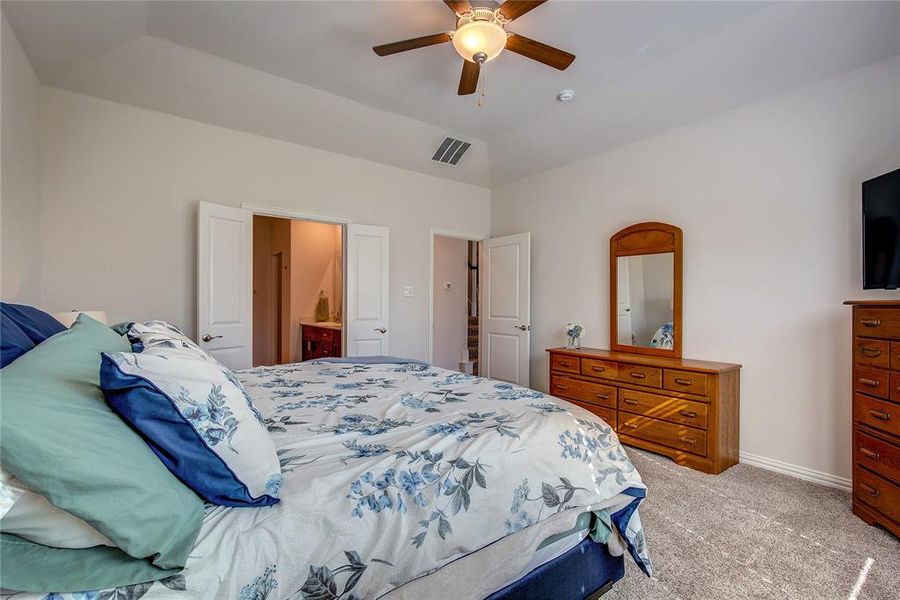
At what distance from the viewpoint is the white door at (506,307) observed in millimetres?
4645

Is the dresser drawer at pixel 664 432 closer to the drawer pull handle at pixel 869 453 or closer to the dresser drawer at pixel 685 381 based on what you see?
the dresser drawer at pixel 685 381

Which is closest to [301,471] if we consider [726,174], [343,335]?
[343,335]

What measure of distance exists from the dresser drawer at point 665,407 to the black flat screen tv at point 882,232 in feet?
4.05

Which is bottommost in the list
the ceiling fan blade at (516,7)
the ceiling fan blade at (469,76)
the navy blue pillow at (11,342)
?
the navy blue pillow at (11,342)

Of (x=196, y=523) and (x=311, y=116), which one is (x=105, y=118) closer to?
(x=311, y=116)

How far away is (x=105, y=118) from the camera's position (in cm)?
300

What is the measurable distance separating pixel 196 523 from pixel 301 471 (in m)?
0.28

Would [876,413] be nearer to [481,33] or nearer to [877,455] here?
[877,455]

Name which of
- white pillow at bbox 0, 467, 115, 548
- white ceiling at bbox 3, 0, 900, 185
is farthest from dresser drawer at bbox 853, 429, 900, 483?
white pillow at bbox 0, 467, 115, 548

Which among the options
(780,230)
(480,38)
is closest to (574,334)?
(780,230)

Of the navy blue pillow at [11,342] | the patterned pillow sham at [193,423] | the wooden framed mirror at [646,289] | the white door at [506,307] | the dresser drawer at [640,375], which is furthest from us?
the white door at [506,307]

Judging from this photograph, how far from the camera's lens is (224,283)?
11.0 feet

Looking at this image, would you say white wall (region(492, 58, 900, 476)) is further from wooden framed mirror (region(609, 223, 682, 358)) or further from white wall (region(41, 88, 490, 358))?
white wall (region(41, 88, 490, 358))

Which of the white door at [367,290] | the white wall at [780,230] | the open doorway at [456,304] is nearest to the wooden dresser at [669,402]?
the white wall at [780,230]
